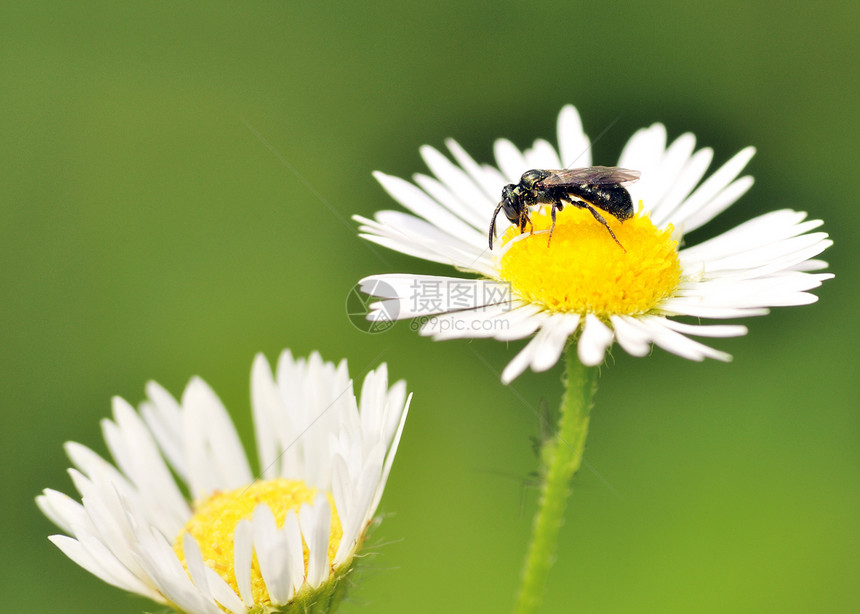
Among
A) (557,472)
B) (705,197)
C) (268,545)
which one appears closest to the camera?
(268,545)

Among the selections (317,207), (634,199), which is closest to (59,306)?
(317,207)

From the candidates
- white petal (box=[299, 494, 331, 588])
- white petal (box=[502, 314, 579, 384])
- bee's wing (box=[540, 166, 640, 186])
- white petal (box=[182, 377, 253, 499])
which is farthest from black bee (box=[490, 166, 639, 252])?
white petal (box=[299, 494, 331, 588])

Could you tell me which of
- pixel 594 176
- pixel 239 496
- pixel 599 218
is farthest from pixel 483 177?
pixel 239 496

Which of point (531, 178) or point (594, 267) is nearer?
point (594, 267)

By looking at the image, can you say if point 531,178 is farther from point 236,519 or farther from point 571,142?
point 236,519

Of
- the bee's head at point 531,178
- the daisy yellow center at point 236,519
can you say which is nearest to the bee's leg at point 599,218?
the bee's head at point 531,178

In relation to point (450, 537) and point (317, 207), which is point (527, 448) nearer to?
point (450, 537)

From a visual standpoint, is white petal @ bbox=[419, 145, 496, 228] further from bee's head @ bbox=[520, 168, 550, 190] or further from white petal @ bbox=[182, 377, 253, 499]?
white petal @ bbox=[182, 377, 253, 499]
